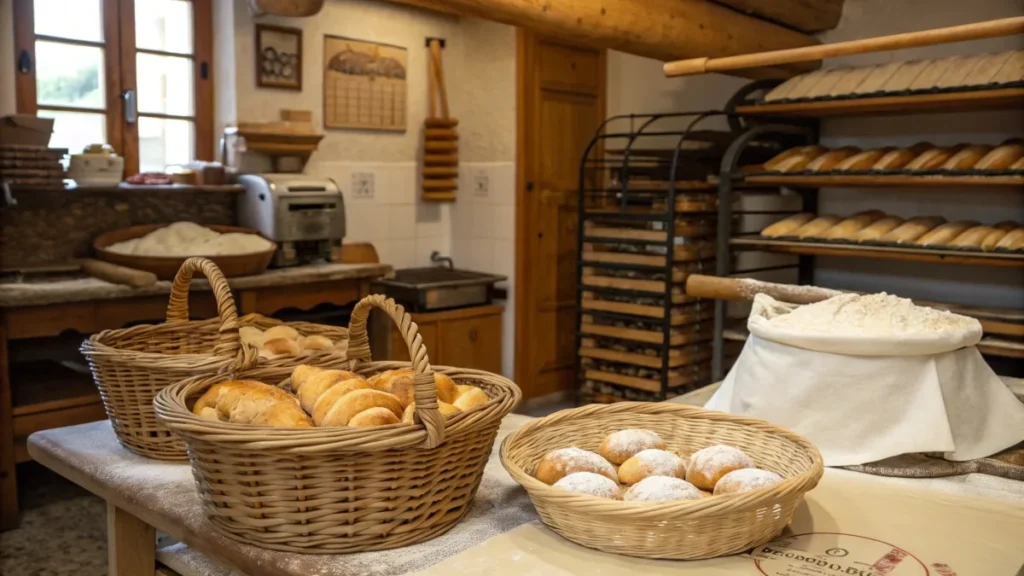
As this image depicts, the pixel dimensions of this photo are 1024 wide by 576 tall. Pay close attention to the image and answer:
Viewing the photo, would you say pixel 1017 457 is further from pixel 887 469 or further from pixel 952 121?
pixel 952 121

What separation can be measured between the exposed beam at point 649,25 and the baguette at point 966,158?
1.06m

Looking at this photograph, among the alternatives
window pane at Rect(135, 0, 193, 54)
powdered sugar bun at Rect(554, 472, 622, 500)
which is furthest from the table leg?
window pane at Rect(135, 0, 193, 54)

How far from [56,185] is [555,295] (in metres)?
2.62

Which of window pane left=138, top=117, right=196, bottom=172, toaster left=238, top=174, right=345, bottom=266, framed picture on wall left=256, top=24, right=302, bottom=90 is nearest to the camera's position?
toaster left=238, top=174, right=345, bottom=266

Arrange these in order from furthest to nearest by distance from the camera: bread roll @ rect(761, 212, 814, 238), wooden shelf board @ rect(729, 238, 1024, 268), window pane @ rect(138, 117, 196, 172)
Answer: window pane @ rect(138, 117, 196, 172) → bread roll @ rect(761, 212, 814, 238) → wooden shelf board @ rect(729, 238, 1024, 268)

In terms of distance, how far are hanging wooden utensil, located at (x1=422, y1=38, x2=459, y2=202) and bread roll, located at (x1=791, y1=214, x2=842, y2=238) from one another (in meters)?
2.15

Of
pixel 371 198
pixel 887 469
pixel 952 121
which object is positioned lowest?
pixel 887 469

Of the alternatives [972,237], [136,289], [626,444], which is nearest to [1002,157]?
[972,237]

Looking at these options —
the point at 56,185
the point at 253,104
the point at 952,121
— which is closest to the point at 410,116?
the point at 253,104

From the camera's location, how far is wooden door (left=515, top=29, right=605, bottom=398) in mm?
4727

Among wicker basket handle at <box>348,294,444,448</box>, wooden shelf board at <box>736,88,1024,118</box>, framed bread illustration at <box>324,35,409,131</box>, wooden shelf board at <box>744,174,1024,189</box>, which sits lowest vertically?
wicker basket handle at <box>348,294,444,448</box>

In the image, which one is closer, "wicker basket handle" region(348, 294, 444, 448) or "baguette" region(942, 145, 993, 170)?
"wicker basket handle" region(348, 294, 444, 448)

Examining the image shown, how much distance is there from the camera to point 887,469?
166cm

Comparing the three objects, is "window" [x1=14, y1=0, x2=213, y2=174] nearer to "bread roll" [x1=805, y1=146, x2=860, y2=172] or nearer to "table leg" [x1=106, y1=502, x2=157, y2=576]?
"table leg" [x1=106, y1=502, x2=157, y2=576]
